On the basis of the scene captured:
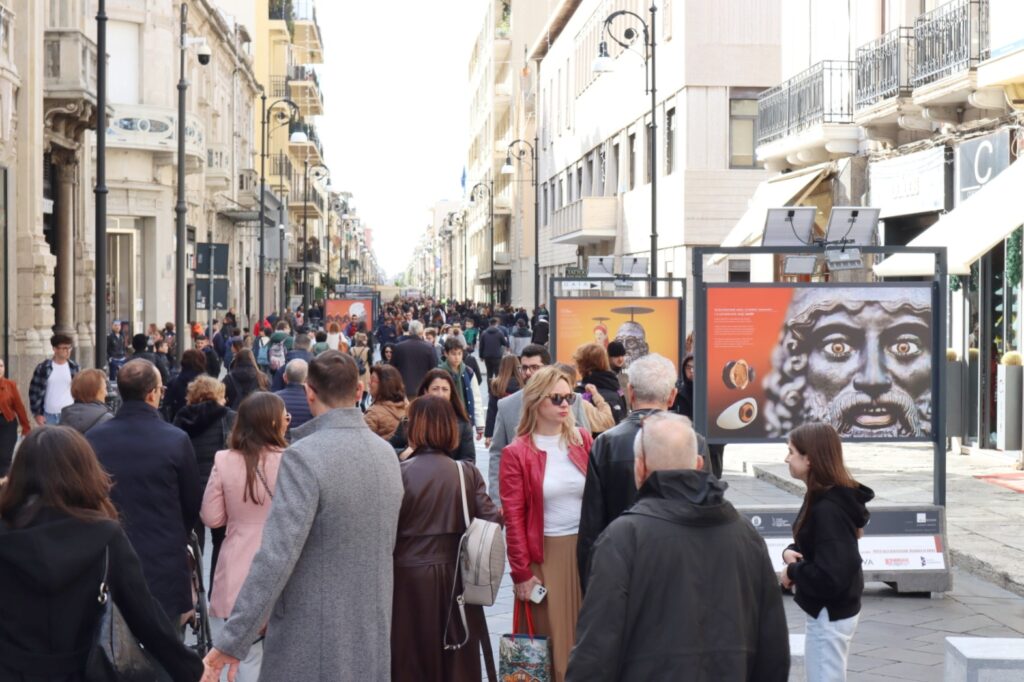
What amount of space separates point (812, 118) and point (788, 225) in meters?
11.2

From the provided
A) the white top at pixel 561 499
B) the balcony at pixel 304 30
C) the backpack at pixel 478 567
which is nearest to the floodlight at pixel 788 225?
the white top at pixel 561 499

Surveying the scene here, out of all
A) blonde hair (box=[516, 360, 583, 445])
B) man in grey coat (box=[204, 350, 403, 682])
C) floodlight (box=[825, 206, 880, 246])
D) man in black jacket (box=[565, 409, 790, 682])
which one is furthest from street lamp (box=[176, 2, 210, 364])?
man in black jacket (box=[565, 409, 790, 682])

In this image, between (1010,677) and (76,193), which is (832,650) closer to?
(1010,677)

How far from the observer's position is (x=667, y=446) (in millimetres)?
4281

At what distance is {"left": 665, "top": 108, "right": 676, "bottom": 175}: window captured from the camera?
3716 centimetres

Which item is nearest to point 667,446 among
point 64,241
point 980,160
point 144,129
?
point 980,160

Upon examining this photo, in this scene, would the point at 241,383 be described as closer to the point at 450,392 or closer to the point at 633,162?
the point at 450,392

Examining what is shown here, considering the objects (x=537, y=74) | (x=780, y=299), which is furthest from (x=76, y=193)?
(x=537, y=74)

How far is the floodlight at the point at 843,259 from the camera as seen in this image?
11012 millimetres

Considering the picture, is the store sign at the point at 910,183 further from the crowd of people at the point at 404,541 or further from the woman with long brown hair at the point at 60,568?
the woman with long brown hair at the point at 60,568

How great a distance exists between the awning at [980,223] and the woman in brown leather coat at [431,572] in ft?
31.1

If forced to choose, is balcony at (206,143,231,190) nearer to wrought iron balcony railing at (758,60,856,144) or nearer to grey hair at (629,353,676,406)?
wrought iron balcony railing at (758,60,856,144)

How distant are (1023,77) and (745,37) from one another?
19120 millimetres

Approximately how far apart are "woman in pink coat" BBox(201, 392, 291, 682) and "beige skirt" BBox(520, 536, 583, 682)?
1.29m
